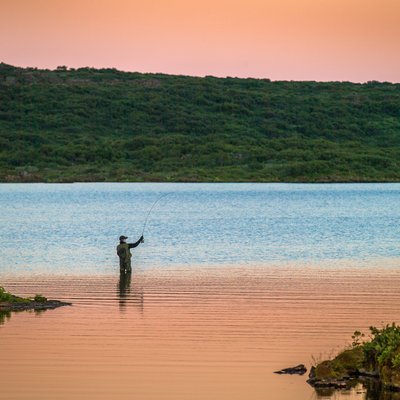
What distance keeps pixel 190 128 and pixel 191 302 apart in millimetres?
104524

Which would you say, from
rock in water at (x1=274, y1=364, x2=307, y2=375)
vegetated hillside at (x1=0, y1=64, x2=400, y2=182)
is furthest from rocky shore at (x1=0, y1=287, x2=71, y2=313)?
vegetated hillside at (x1=0, y1=64, x2=400, y2=182)

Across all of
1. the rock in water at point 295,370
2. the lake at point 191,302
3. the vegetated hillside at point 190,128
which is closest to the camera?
the lake at point 191,302

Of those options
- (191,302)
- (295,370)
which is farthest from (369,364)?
(191,302)

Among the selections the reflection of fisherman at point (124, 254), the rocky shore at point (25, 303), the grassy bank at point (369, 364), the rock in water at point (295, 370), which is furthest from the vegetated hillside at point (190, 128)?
the grassy bank at point (369, 364)

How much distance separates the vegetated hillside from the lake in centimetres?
5308

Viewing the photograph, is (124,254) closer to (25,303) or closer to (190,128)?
(25,303)

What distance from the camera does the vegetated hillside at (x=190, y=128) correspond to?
110m

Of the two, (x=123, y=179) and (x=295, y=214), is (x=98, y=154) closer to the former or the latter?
(x=123, y=179)

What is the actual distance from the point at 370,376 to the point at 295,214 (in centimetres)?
4425

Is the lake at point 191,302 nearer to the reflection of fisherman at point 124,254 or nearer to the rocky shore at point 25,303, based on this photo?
the reflection of fisherman at point 124,254

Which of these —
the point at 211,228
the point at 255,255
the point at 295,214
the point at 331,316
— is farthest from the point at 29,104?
the point at 331,316

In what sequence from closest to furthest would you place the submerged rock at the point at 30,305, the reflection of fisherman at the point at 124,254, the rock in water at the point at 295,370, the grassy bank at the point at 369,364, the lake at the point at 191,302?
1. the grassy bank at the point at 369,364
2. the lake at the point at 191,302
3. the rock in water at the point at 295,370
4. the submerged rock at the point at 30,305
5. the reflection of fisherman at the point at 124,254

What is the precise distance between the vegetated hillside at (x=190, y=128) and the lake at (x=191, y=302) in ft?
174

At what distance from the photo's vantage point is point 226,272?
103 feet
